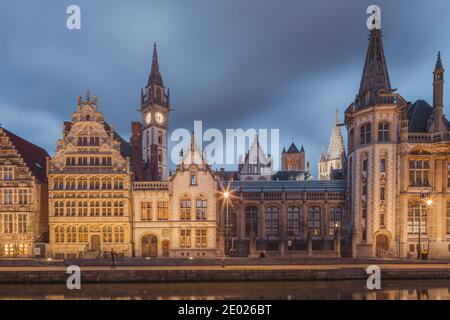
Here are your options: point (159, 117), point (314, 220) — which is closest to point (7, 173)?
point (314, 220)

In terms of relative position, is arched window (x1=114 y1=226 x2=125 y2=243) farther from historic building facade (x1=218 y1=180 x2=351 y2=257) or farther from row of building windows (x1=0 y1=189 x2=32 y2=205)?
historic building facade (x1=218 y1=180 x2=351 y2=257)

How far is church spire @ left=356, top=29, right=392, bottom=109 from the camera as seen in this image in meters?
43.4

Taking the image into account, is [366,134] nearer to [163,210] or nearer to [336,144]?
[163,210]

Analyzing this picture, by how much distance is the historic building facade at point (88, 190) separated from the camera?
40.6m

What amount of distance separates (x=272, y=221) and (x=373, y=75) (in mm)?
25031

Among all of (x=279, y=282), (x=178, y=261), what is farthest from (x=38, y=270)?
(x=279, y=282)

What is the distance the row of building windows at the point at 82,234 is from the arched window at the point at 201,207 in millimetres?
9598

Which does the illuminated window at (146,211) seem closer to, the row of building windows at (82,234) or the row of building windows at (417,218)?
the row of building windows at (82,234)

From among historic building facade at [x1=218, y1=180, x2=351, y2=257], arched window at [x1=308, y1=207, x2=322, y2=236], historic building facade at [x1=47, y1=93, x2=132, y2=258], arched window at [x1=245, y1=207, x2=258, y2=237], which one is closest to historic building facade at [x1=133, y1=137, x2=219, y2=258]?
historic building facade at [x1=47, y1=93, x2=132, y2=258]

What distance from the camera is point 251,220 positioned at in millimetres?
48875

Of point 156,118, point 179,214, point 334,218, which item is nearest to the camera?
point 179,214

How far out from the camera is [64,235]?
1598 inches

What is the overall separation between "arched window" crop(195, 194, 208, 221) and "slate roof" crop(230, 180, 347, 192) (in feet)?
26.8

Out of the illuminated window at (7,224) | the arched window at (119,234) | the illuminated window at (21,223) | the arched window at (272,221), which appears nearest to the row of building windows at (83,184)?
the arched window at (119,234)
